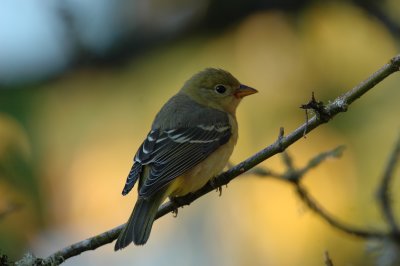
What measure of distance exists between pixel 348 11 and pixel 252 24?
0.82 m

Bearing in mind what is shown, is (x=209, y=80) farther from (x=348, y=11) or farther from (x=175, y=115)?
(x=348, y=11)

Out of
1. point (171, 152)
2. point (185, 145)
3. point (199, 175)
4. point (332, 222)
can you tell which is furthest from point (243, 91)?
point (332, 222)

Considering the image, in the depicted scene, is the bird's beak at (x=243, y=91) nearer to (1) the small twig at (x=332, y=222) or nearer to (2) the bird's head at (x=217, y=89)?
(2) the bird's head at (x=217, y=89)

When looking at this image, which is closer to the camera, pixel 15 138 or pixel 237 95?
pixel 15 138

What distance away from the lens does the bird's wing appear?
15.5 ft

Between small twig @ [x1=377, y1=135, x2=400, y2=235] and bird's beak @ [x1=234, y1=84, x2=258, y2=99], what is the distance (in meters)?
1.79

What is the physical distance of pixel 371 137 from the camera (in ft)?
17.4

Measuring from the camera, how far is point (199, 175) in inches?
191

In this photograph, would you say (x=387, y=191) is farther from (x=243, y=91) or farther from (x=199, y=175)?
(x=243, y=91)

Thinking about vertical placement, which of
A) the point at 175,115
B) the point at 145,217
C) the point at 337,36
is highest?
the point at 337,36

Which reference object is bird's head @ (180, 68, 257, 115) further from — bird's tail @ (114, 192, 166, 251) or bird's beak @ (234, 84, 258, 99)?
bird's tail @ (114, 192, 166, 251)

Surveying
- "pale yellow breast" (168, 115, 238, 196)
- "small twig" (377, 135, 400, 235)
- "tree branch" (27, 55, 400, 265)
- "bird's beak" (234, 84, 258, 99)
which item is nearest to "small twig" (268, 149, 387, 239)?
"small twig" (377, 135, 400, 235)

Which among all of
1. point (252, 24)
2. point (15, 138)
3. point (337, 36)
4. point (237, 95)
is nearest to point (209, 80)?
point (237, 95)

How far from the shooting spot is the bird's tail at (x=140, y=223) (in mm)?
4121
